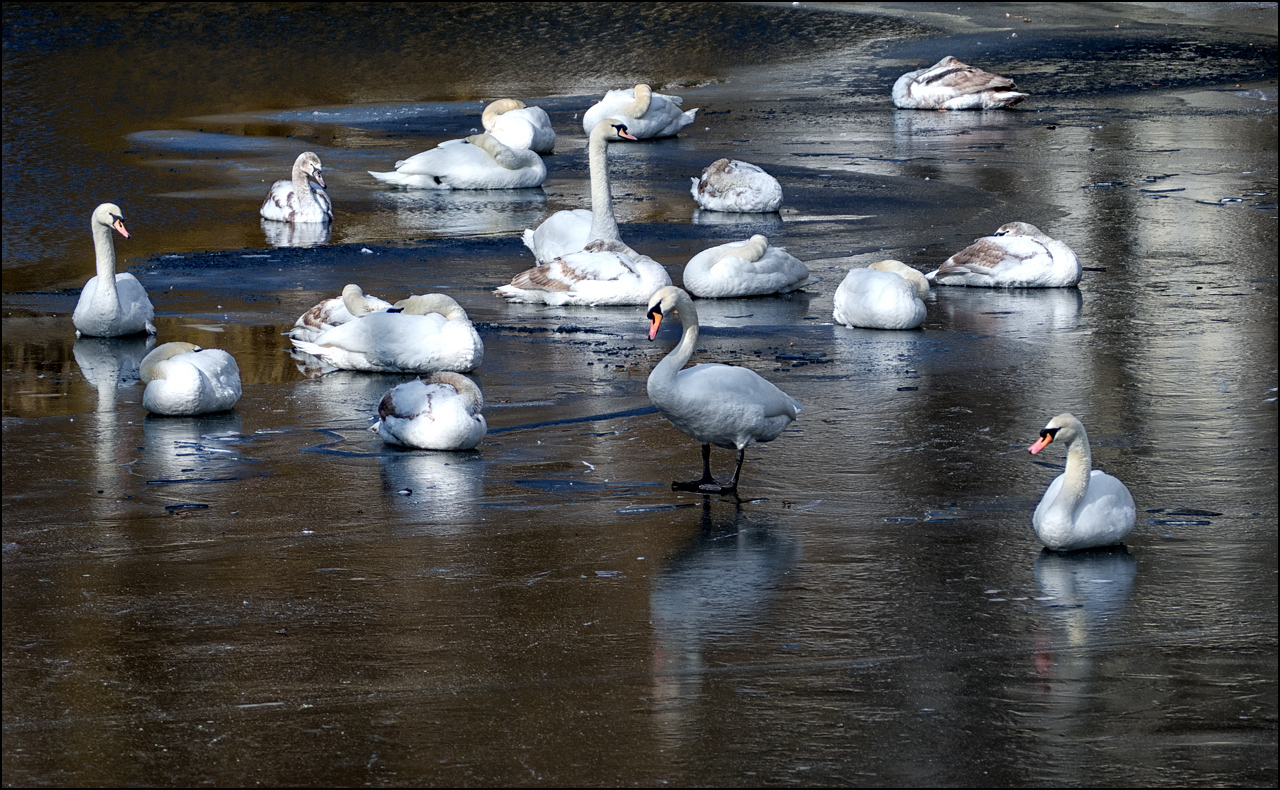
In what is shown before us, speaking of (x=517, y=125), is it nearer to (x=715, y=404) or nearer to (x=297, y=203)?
(x=297, y=203)

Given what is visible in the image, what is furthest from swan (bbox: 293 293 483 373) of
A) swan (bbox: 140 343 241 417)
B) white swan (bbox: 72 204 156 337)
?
white swan (bbox: 72 204 156 337)

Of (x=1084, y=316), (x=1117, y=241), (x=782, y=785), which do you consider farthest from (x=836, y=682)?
(x=1117, y=241)

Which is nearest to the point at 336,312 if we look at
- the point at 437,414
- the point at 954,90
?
the point at 437,414

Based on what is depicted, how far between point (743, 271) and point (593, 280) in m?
1.18

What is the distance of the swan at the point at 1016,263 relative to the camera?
1344 cm

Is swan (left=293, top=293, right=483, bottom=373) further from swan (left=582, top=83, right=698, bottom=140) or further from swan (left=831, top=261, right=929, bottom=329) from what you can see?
swan (left=582, top=83, right=698, bottom=140)

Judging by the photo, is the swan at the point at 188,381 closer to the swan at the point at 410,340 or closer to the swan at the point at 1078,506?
the swan at the point at 410,340

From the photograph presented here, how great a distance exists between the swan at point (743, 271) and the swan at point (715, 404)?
4.70 meters

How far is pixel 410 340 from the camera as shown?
10.8 m

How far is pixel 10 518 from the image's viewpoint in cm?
789

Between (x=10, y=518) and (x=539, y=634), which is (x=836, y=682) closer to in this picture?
(x=539, y=634)

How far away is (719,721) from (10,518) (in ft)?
13.0

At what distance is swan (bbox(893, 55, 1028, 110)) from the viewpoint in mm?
25172

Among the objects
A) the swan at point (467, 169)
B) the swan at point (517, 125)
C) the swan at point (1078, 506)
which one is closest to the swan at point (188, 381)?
the swan at point (1078, 506)
